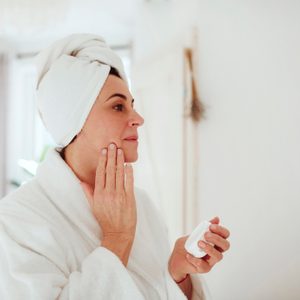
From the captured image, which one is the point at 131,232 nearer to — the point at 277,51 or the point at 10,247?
the point at 10,247

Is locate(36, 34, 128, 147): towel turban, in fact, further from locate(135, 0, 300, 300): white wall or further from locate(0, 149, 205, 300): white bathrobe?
locate(135, 0, 300, 300): white wall

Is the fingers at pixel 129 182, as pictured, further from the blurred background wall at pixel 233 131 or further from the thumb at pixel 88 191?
the blurred background wall at pixel 233 131

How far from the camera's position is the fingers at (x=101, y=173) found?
0.89m

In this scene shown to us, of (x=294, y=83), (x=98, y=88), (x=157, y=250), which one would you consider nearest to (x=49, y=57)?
(x=98, y=88)

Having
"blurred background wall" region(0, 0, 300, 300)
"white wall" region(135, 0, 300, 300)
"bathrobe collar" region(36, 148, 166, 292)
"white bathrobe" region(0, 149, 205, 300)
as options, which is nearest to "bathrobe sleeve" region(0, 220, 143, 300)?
"white bathrobe" region(0, 149, 205, 300)

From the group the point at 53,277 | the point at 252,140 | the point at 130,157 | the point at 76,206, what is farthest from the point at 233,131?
the point at 53,277

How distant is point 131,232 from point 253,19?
1194 millimetres

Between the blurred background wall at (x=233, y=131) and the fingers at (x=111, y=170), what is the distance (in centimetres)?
50

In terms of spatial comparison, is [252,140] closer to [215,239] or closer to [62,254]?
[215,239]

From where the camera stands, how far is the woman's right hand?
2.85 feet

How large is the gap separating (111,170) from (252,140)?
3.13 feet

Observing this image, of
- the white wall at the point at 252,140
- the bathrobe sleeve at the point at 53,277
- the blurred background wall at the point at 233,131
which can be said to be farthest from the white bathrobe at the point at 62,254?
the white wall at the point at 252,140

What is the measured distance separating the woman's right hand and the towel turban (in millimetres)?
141

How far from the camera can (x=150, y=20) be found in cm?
256
